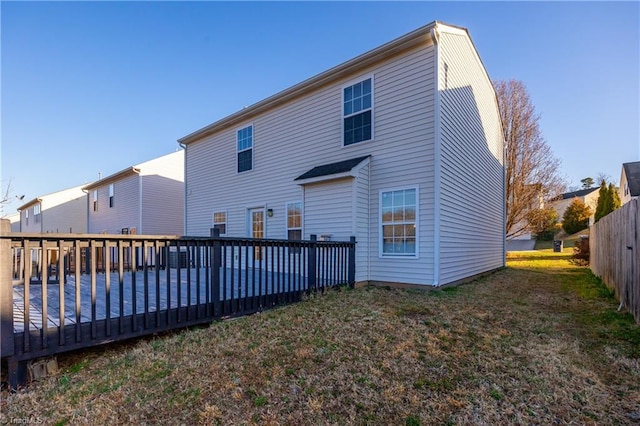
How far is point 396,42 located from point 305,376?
22.5ft

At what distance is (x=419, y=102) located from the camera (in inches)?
268

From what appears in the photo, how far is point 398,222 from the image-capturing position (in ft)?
23.4

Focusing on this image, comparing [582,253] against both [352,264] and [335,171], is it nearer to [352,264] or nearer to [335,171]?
[352,264]

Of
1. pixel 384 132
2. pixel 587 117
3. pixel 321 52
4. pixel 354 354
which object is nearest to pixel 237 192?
pixel 384 132

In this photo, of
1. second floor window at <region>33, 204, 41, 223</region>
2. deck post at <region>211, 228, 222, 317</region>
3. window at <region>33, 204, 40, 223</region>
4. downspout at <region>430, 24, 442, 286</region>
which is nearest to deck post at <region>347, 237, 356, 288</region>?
downspout at <region>430, 24, 442, 286</region>

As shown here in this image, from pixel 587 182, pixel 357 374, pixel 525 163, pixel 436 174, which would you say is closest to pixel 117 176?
pixel 436 174

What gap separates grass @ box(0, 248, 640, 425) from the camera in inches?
88.8

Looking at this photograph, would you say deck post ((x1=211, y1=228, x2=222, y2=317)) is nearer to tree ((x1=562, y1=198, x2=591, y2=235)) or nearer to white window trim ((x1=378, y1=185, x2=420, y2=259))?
white window trim ((x1=378, y1=185, x2=420, y2=259))

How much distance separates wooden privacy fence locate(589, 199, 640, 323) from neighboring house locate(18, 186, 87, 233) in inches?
1152

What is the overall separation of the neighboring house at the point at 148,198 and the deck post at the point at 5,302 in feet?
49.8

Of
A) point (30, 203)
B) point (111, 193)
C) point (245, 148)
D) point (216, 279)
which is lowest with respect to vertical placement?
point (216, 279)

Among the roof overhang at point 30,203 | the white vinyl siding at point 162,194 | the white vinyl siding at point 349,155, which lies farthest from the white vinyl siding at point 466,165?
the roof overhang at point 30,203

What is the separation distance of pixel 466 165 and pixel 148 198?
619 inches

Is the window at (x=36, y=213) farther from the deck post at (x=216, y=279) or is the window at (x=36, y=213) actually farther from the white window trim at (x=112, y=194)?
the deck post at (x=216, y=279)
